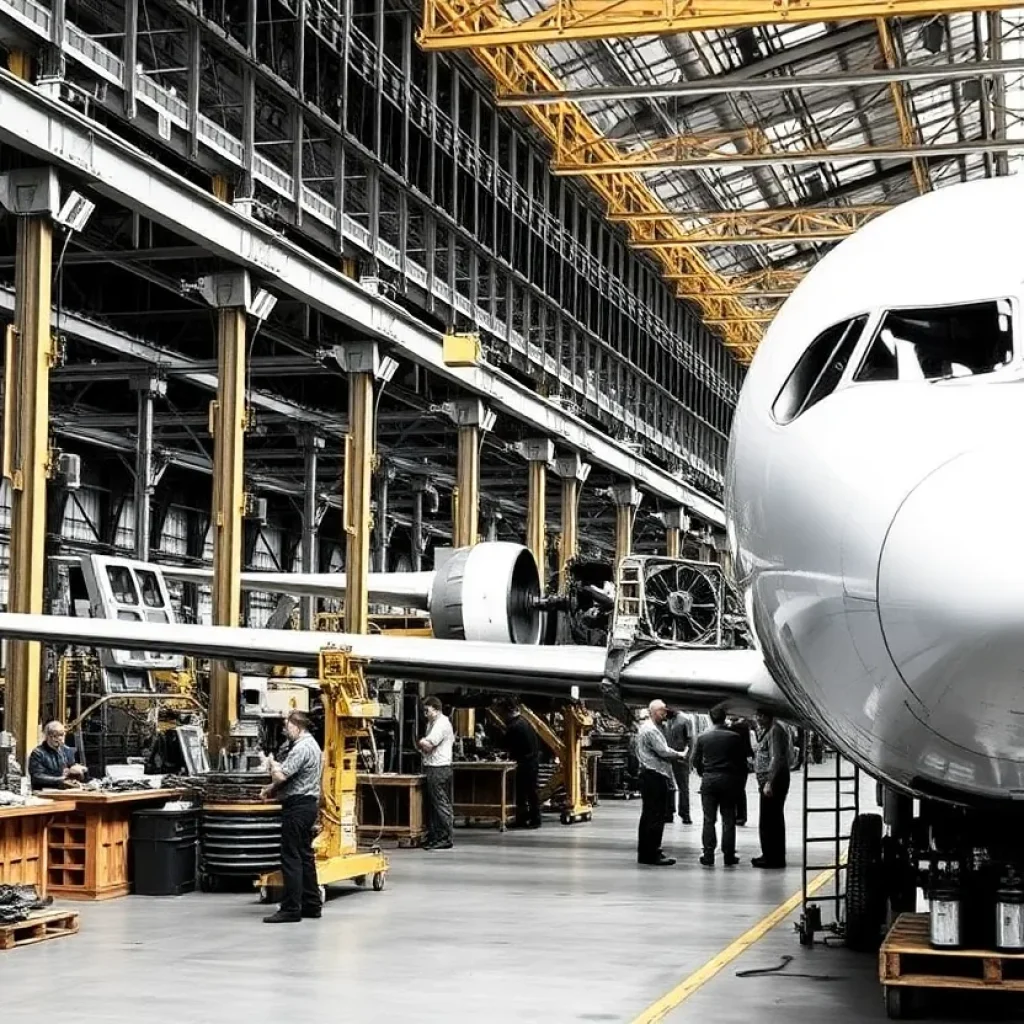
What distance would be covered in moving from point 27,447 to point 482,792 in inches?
381

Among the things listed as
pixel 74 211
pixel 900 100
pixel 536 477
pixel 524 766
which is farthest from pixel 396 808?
pixel 900 100

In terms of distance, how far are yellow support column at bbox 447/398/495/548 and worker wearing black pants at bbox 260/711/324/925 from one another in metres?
16.9

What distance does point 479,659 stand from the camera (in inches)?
577

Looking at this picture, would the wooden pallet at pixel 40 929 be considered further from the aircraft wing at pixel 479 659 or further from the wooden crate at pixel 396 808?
the wooden crate at pixel 396 808

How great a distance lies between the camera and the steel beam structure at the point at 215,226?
16.9 m

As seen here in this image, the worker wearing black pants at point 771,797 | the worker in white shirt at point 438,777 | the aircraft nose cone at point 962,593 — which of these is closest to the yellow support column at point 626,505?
the worker in white shirt at point 438,777

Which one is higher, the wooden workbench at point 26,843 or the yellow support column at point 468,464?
the yellow support column at point 468,464

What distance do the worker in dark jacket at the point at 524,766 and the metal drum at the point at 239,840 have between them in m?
8.07

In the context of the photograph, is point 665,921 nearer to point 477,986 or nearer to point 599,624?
point 477,986

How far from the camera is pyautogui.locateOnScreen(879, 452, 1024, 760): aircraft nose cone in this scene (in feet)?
19.7

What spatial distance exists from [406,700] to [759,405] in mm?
23771

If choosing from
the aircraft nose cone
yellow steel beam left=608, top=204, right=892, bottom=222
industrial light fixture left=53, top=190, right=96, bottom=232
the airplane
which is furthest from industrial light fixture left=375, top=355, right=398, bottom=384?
the aircraft nose cone

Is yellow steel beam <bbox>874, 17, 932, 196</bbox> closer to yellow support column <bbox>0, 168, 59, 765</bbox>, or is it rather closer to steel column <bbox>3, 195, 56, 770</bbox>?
yellow support column <bbox>0, 168, 59, 765</bbox>

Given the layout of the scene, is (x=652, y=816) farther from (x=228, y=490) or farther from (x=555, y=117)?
(x=555, y=117)
